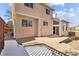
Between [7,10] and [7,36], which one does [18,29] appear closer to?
[7,36]

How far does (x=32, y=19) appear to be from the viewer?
2723mm

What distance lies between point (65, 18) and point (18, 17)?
874 mm

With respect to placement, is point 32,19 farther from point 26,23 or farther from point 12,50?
point 12,50

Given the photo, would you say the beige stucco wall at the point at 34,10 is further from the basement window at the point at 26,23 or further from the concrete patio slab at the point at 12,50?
the concrete patio slab at the point at 12,50

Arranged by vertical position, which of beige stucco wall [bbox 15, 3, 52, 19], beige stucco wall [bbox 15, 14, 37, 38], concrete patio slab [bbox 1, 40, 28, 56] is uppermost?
beige stucco wall [bbox 15, 3, 52, 19]

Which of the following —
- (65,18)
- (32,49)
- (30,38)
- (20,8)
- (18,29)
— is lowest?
(32,49)

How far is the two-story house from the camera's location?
2.65 metres

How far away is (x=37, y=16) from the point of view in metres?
2.72

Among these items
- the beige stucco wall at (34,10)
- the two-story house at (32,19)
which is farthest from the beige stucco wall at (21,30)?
the beige stucco wall at (34,10)

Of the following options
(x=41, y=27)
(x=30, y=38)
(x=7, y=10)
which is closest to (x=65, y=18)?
(x=41, y=27)

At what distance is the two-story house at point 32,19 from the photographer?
2650mm

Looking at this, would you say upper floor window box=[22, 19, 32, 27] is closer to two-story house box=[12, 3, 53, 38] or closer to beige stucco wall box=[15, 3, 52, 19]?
two-story house box=[12, 3, 53, 38]

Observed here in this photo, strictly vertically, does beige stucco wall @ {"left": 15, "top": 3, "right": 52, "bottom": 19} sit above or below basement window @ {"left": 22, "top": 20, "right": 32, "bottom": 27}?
above

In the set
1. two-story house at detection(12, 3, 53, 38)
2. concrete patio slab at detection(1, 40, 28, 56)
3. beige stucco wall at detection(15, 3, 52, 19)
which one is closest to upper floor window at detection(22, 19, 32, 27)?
two-story house at detection(12, 3, 53, 38)
